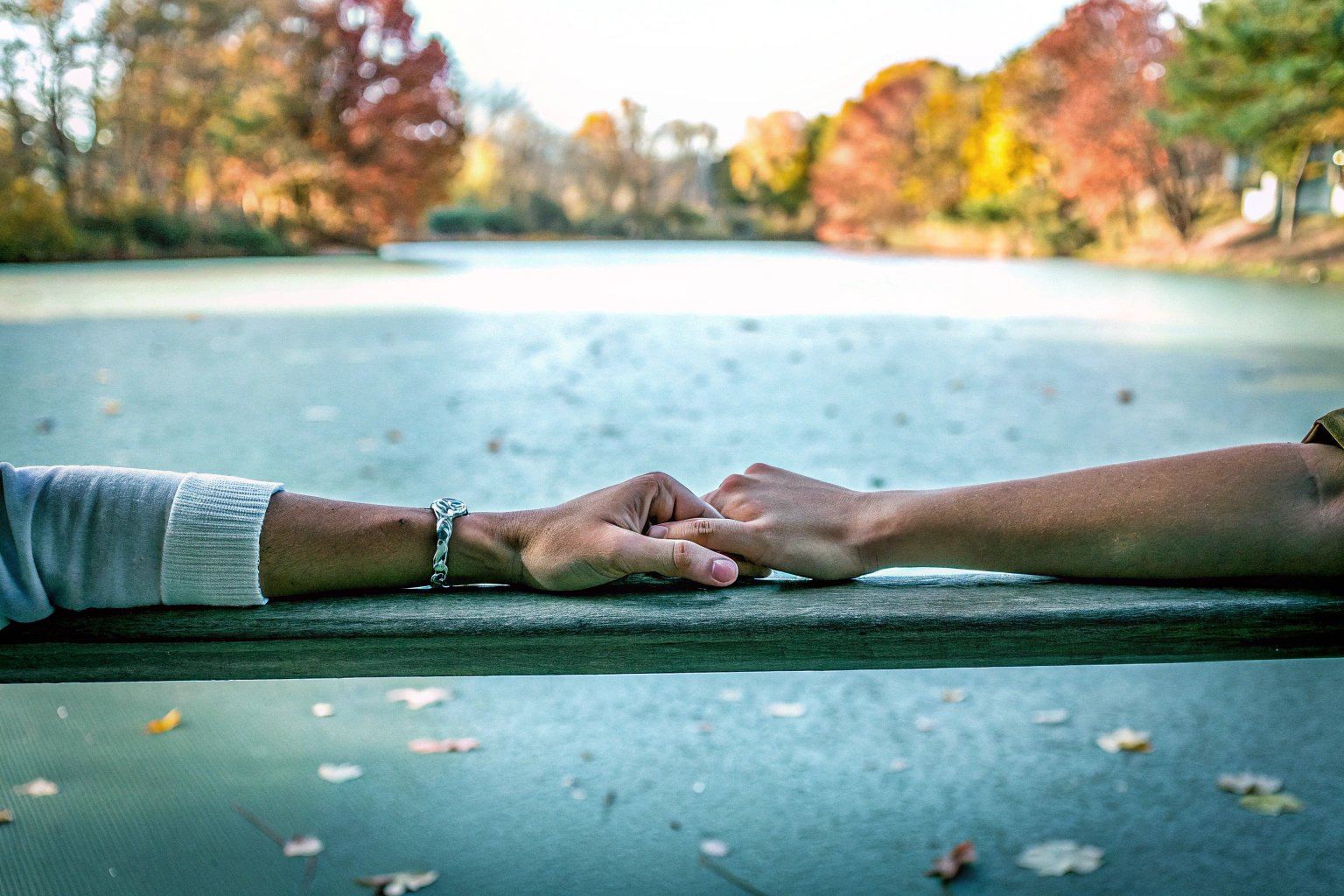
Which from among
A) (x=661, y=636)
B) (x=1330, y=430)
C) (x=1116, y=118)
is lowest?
(x=661, y=636)

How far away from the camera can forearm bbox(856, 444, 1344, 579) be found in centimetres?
98

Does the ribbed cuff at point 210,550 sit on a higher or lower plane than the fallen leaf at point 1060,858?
higher

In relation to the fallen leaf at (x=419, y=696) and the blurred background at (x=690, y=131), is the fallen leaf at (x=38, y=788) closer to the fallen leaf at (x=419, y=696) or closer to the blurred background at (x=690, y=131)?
the fallen leaf at (x=419, y=696)

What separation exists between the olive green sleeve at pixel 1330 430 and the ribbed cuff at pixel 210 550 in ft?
2.95

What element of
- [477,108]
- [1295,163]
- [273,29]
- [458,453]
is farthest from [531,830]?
[477,108]

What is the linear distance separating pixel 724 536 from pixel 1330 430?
0.52 meters

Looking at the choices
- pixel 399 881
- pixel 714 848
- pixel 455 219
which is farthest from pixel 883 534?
pixel 455 219

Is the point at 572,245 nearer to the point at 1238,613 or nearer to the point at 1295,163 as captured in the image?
the point at 1295,163

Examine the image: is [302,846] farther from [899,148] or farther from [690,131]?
[899,148]

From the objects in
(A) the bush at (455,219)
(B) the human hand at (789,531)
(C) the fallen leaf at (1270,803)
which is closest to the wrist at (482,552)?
(B) the human hand at (789,531)

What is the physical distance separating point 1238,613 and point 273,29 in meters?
17.1

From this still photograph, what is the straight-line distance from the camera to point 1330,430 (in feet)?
3.18

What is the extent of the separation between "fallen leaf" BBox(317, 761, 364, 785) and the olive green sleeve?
1407mm

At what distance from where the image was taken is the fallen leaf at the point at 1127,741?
1914mm
